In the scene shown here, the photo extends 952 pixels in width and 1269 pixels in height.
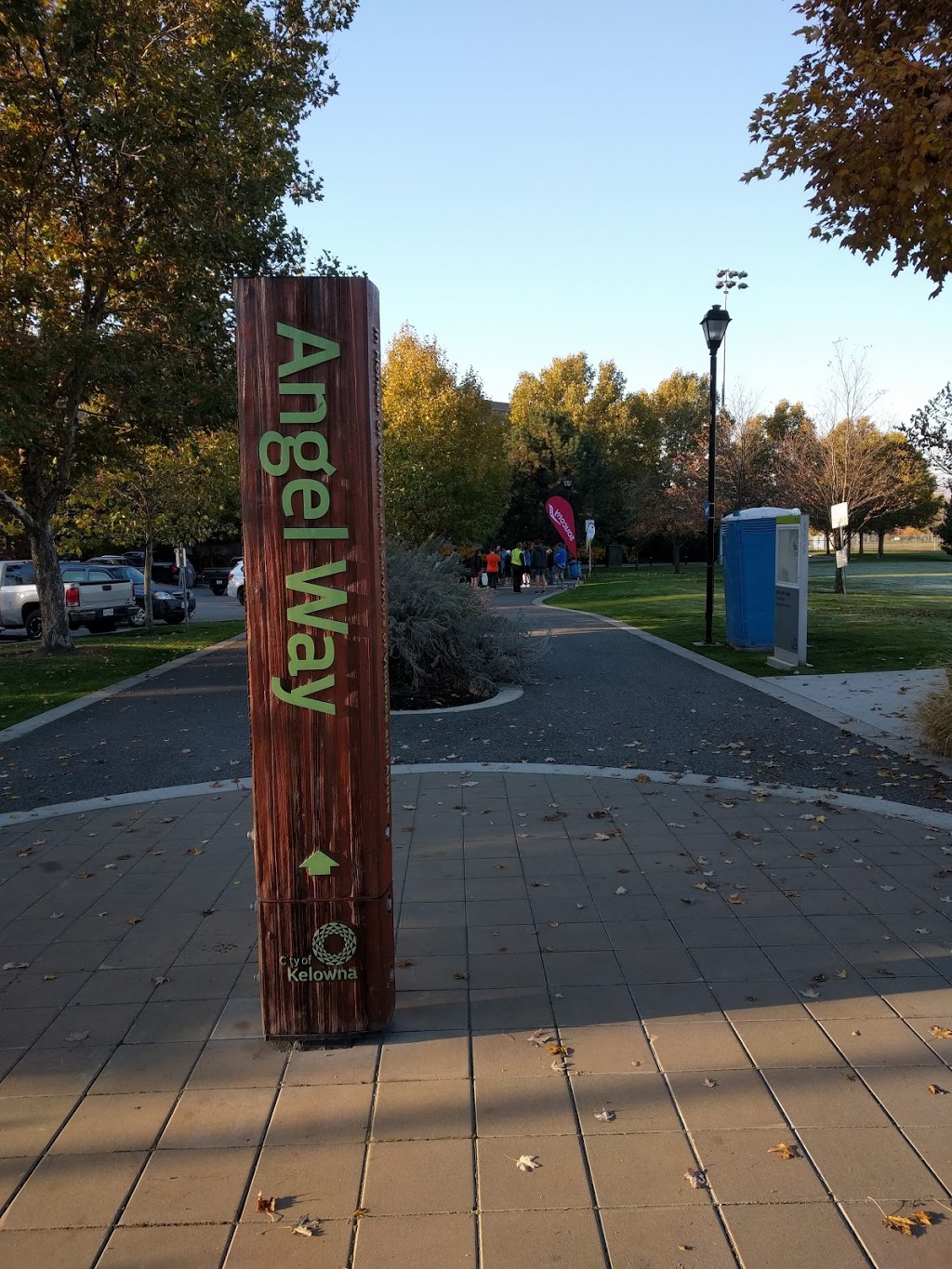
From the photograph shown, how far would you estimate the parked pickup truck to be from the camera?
72.7 feet

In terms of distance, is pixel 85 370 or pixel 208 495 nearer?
pixel 85 370

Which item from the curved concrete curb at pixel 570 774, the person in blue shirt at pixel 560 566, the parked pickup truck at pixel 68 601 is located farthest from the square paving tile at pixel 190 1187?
the person in blue shirt at pixel 560 566

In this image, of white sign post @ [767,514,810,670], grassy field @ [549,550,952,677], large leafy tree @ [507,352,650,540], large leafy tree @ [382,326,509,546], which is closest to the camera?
white sign post @ [767,514,810,670]

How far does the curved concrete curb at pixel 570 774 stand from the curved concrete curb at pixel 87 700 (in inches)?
115

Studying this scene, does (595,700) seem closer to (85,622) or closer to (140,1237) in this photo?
(140,1237)

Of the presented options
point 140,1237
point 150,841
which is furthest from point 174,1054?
point 150,841

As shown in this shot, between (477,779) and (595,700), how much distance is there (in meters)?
3.78

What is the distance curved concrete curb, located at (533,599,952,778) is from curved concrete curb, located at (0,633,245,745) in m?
7.77

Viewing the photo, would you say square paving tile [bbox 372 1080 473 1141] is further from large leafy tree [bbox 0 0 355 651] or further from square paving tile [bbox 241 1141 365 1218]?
large leafy tree [bbox 0 0 355 651]

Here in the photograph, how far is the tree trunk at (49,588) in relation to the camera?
15898 millimetres

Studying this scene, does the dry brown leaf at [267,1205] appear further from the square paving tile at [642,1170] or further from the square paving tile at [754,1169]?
the square paving tile at [754,1169]

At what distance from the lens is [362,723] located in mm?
3254

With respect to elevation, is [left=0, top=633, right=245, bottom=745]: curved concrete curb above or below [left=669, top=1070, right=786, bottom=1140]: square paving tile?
above

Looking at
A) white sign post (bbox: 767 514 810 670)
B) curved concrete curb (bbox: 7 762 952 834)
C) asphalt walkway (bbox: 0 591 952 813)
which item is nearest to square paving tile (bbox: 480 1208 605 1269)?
curved concrete curb (bbox: 7 762 952 834)
